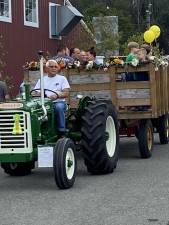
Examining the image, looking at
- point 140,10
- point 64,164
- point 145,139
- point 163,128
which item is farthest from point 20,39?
point 140,10

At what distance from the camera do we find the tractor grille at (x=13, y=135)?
8672mm

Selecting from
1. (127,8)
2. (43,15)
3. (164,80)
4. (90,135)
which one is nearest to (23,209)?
(90,135)

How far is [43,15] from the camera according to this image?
25578 mm

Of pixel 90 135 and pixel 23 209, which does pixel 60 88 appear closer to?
pixel 90 135

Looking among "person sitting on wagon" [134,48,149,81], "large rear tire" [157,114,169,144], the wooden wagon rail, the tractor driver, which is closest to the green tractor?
the tractor driver

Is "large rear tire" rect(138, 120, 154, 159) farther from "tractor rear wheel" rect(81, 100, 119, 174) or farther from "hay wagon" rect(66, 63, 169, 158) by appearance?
"tractor rear wheel" rect(81, 100, 119, 174)

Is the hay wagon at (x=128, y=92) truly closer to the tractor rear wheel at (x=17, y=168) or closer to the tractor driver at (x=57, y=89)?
the tractor driver at (x=57, y=89)

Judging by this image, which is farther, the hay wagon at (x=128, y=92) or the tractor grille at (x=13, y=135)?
the hay wagon at (x=128, y=92)

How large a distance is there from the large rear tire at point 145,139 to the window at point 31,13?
13.2m

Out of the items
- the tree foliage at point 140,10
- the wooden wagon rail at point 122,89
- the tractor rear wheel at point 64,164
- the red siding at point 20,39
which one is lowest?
the tractor rear wheel at point 64,164

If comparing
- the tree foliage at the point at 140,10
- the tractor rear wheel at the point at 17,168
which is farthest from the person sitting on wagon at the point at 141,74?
the tree foliage at the point at 140,10

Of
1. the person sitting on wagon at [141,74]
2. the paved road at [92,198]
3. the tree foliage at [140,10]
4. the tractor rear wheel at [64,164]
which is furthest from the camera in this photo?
the tree foliage at [140,10]

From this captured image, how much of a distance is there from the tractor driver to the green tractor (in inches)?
4.0

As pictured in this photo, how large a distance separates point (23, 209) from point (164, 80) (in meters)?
6.33
